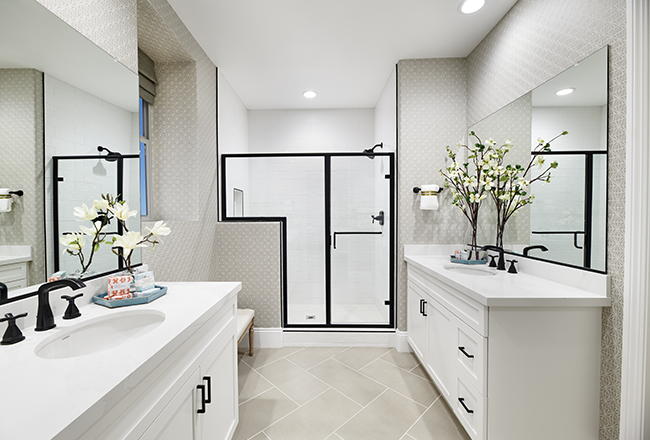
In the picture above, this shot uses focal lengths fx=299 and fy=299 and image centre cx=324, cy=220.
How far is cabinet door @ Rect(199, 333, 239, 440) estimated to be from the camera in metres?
1.19

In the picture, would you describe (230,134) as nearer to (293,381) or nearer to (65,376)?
(293,381)

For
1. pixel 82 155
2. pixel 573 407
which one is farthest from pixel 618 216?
pixel 82 155

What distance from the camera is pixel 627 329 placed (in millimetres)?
1246

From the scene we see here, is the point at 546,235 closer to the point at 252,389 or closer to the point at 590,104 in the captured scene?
the point at 590,104

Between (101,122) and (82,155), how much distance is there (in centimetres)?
20

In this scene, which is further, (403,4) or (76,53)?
(403,4)

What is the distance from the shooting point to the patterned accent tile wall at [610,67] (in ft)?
4.25

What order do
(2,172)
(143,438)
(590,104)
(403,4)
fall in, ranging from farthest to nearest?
(403,4) → (590,104) → (2,172) → (143,438)

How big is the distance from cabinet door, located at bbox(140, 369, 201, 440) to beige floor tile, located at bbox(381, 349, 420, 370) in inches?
72.2

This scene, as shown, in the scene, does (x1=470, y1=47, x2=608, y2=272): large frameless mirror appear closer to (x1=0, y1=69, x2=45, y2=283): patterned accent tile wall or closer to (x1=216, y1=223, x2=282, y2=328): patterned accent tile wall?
(x1=216, y1=223, x2=282, y2=328): patterned accent tile wall

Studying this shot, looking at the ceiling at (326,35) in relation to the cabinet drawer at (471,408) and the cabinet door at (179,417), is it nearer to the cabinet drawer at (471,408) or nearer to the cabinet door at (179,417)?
the cabinet door at (179,417)

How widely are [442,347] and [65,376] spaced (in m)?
1.85

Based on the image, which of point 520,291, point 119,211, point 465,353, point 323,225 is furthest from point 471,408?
point 119,211

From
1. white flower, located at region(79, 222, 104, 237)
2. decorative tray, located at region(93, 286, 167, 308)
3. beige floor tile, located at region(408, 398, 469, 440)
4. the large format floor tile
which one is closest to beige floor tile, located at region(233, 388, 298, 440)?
the large format floor tile
